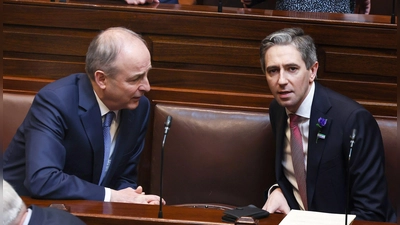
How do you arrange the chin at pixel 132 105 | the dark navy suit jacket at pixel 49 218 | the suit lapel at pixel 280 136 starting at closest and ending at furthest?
the dark navy suit jacket at pixel 49 218 → the chin at pixel 132 105 → the suit lapel at pixel 280 136

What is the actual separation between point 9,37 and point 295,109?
5.02ft

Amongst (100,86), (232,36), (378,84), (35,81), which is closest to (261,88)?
(232,36)

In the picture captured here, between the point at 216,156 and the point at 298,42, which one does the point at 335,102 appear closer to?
the point at 298,42

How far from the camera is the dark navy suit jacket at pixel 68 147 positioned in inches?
112

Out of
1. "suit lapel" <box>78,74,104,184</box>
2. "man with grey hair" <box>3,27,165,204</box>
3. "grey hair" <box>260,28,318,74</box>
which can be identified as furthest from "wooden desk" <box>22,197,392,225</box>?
"grey hair" <box>260,28,318,74</box>

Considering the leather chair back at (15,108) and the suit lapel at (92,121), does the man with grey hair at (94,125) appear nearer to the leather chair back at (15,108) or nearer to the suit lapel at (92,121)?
the suit lapel at (92,121)

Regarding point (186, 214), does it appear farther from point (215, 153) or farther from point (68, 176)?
point (215, 153)

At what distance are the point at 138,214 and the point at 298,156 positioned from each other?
0.93 m

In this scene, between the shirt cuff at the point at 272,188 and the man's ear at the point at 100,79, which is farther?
the shirt cuff at the point at 272,188

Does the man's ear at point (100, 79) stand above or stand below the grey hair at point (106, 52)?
below

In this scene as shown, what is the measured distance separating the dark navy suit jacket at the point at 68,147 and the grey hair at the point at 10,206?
0.91m

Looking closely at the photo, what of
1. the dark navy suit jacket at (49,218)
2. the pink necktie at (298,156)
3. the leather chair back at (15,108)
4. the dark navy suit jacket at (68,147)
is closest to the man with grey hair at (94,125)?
the dark navy suit jacket at (68,147)

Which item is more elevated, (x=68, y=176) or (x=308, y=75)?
(x=308, y=75)

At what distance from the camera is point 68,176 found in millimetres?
2865
